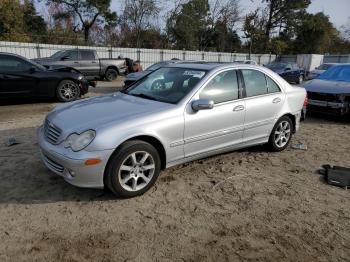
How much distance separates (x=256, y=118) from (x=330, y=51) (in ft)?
173

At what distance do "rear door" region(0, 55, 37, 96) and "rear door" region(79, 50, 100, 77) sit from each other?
7.47m

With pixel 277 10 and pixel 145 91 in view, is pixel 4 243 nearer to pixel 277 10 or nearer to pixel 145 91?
pixel 145 91

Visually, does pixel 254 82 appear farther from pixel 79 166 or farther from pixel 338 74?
pixel 338 74

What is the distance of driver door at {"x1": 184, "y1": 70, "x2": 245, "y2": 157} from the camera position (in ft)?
14.3

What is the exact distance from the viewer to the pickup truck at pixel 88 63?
51.5 feet

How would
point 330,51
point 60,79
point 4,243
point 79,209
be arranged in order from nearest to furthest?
point 4,243 < point 79,209 < point 60,79 < point 330,51

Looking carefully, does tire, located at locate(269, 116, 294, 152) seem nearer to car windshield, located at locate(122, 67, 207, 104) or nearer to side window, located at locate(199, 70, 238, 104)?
side window, located at locate(199, 70, 238, 104)

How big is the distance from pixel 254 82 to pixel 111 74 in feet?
47.2

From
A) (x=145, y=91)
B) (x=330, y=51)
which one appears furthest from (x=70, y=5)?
(x=330, y=51)

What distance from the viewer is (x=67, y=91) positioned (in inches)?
394

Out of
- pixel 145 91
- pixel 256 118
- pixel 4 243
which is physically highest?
pixel 145 91

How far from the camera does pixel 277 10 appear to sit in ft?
149

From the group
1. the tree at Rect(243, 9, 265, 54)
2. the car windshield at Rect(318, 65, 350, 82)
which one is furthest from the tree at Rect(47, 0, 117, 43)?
the car windshield at Rect(318, 65, 350, 82)

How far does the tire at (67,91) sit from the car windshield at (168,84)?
524 cm
